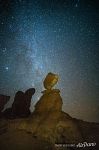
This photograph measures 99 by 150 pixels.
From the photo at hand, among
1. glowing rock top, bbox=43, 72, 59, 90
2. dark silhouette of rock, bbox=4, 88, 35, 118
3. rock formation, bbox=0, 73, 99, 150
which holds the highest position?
glowing rock top, bbox=43, 72, 59, 90

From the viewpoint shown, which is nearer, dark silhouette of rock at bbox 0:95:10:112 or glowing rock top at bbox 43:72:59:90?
dark silhouette of rock at bbox 0:95:10:112

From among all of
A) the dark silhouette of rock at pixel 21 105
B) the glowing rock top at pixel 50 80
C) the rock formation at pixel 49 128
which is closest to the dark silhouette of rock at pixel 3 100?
the dark silhouette of rock at pixel 21 105

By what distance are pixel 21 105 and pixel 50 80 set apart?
1.28 metres

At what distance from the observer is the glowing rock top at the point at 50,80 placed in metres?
9.50

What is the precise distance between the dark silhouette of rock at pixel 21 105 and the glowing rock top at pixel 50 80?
44 centimetres

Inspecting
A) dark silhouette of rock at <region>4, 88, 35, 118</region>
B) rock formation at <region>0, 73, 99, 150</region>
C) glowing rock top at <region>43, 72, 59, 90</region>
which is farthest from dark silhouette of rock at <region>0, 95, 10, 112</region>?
glowing rock top at <region>43, 72, 59, 90</region>

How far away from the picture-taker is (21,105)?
32.5ft

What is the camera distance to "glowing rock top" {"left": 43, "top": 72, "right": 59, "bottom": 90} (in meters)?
9.50

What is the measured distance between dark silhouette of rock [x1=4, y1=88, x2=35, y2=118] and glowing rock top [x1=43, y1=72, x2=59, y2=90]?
0.44 metres

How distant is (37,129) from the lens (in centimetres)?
907

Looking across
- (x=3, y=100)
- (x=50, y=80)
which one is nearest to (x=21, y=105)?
(x=3, y=100)

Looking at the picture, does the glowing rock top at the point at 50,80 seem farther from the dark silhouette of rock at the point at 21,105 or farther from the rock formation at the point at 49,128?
the dark silhouette of rock at the point at 21,105

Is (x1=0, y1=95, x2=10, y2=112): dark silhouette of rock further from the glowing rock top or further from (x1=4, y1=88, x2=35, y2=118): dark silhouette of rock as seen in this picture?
the glowing rock top

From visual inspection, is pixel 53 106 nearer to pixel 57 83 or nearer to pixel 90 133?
pixel 57 83
